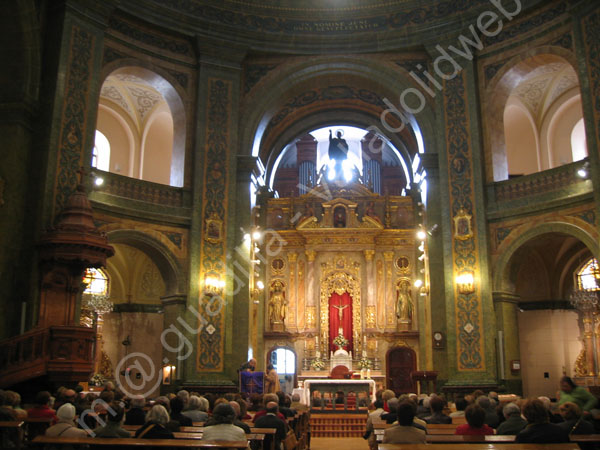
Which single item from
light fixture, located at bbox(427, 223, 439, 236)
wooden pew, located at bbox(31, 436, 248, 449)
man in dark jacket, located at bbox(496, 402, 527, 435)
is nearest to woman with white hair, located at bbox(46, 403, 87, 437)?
wooden pew, located at bbox(31, 436, 248, 449)

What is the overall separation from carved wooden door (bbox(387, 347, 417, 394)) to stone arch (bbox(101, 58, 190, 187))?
11.2 meters

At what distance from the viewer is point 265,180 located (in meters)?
24.5

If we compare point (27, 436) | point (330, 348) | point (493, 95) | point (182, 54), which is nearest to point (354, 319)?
point (330, 348)

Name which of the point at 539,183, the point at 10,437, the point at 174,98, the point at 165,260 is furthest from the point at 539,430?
the point at 174,98

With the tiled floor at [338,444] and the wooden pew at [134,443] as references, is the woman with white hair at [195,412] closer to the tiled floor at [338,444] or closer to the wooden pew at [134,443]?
the wooden pew at [134,443]

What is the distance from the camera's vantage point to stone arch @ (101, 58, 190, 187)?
1780 centimetres

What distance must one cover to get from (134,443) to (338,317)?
1912 cm

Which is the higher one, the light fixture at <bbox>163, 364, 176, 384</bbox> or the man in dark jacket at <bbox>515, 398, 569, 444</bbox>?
the light fixture at <bbox>163, 364, 176, 384</bbox>

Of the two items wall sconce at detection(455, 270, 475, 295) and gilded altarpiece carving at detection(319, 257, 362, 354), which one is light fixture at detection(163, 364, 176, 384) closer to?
wall sconce at detection(455, 270, 475, 295)

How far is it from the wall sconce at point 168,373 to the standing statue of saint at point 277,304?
750 cm

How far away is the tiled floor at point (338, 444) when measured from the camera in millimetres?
13393

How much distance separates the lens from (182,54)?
18.5 m

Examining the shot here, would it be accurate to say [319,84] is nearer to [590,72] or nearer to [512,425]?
[590,72]

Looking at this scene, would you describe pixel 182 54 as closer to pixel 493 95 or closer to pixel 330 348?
pixel 493 95
